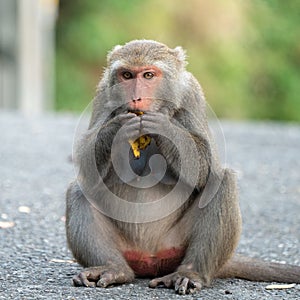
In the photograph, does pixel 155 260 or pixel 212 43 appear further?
pixel 212 43

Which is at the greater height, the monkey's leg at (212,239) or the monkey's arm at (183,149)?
the monkey's arm at (183,149)

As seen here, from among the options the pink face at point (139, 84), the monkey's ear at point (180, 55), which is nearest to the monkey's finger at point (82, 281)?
the pink face at point (139, 84)

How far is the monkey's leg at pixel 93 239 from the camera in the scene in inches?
218

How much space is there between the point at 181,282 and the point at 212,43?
74.8 feet

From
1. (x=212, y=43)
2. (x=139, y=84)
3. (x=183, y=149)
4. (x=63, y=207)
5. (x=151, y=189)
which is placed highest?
(x=212, y=43)

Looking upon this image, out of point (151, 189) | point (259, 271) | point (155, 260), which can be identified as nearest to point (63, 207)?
point (155, 260)

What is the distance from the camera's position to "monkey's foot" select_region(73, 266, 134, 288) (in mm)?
5371

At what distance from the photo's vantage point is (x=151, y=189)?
5.64 meters

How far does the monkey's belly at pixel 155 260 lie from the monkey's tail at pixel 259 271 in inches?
12.1

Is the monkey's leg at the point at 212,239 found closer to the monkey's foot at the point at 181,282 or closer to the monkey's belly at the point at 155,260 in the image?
the monkey's foot at the point at 181,282

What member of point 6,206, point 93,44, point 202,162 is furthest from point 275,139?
point 93,44

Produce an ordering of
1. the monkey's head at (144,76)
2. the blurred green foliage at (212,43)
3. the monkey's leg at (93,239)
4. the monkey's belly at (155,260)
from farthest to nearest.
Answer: the blurred green foliage at (212,43) → the monkey's belly at (155,260) → the monkey's leg at (93,239) → the monkey's head at (144,76)

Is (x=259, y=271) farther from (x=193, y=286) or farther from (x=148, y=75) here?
(x=148, y=75)

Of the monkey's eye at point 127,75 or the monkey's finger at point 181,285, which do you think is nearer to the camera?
the monkey's finger at point 181,285
